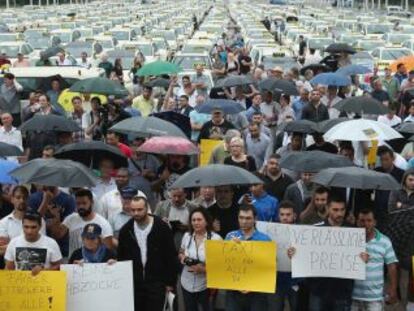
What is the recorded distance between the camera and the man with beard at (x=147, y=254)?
27.1 ft

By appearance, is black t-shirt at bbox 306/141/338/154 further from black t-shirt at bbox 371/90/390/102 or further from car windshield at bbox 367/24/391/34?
car windshield at bbox 367/24/391/34

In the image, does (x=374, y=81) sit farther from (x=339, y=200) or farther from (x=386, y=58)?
(x=386, y=58)

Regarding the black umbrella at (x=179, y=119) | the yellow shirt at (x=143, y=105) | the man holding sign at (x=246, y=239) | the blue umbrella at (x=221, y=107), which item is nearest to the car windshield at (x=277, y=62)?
the yellow shirt at (x=143, y=105)

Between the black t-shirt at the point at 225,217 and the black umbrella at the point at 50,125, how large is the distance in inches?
155

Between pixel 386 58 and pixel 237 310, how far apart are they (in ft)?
70.8

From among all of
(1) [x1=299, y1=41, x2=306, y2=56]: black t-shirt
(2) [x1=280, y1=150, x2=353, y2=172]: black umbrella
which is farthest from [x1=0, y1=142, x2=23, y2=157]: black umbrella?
(1) [x1=299, y1=41, x2=306, y2=56]: black t-shirt

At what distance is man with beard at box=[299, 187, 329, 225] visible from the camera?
9195 millimetres

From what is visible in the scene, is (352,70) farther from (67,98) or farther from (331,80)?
(67,98)

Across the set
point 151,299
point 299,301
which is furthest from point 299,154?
point 151,299

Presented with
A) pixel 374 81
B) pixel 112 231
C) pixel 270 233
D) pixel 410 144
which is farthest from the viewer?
pixel 374 81

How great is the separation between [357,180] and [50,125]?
4855mm

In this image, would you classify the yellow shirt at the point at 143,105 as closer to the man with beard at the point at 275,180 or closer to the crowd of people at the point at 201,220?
the crowd of people at the point at 201,220

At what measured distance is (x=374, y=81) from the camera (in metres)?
17.5

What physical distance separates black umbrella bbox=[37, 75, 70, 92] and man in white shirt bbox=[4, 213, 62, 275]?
9.62m
